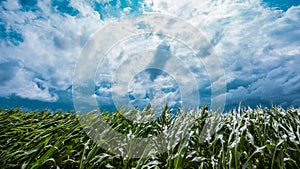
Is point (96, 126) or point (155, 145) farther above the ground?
point (96, 126)

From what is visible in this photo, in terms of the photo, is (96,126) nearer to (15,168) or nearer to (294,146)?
(15,168)

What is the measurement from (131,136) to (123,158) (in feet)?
1.39

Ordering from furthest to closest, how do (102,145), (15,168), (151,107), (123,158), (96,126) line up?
(151,107), (96,126), (102,145), (123,158), (15,168)

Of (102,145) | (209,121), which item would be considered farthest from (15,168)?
(209,121)

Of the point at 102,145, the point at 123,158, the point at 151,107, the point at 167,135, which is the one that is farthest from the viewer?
the point at 151,107

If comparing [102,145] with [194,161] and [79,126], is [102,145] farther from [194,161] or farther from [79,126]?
[194,161]

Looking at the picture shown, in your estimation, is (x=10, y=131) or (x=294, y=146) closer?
(x=294, y=146)

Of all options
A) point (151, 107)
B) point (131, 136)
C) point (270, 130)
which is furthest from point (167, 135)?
point (151, 107)

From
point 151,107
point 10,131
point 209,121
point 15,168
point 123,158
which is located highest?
point 151,107

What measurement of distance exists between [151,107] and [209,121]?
5.64ft

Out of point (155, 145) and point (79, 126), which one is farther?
point (79, 126)

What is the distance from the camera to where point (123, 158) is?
2.33 m

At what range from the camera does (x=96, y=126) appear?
3189mm

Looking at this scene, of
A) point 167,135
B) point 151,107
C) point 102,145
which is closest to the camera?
point 102,145
